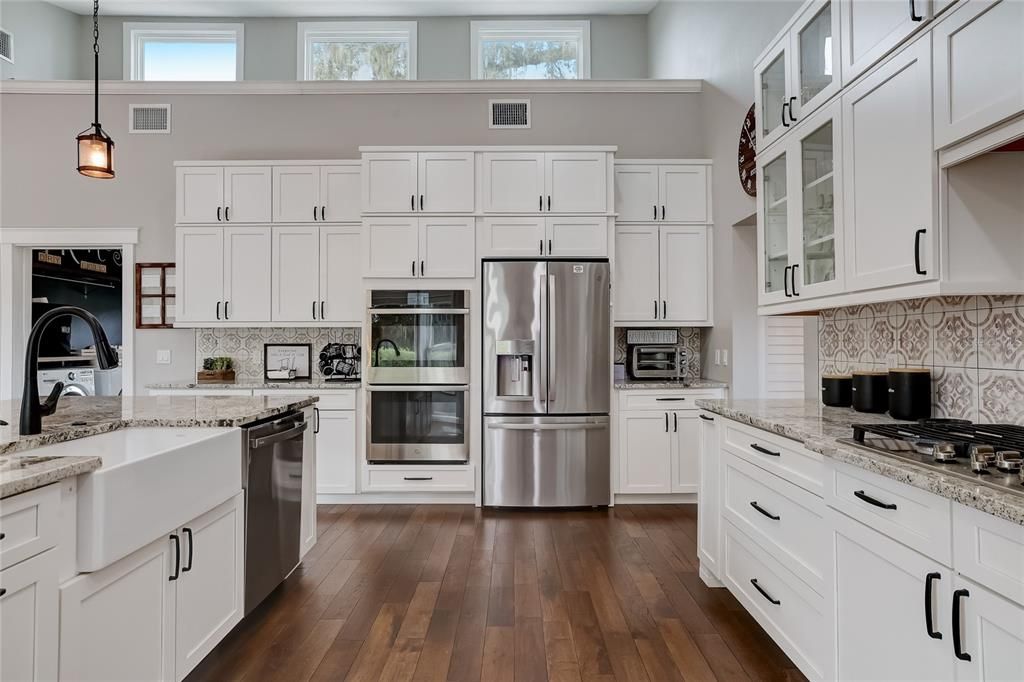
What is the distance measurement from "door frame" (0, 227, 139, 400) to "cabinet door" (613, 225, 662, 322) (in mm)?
4189

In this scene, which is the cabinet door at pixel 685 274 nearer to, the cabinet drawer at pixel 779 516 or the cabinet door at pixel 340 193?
the cabinet drawer at pixel 779 516

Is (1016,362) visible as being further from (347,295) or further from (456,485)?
(347,295)

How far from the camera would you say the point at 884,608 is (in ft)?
4.57

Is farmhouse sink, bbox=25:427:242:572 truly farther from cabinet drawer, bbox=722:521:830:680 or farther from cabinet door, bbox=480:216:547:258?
cabinet door, bbox=480:216:547:258

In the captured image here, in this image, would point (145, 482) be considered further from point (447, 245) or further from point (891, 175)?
point (447, 245)

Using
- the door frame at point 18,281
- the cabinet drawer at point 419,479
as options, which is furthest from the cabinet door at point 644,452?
the door frame at point 18,281

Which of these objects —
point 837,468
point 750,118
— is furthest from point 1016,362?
point 750,118

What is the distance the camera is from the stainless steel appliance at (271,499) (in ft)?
7.43

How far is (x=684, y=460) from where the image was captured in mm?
4090

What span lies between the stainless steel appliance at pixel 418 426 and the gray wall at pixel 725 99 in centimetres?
205

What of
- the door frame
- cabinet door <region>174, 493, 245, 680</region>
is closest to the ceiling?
the door frame

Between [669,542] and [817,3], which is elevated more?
[817,3]

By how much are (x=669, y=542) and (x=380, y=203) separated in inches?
124

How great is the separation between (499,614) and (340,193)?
11.2 ft
